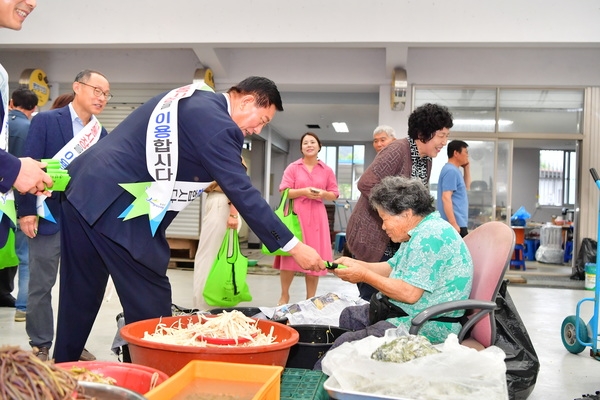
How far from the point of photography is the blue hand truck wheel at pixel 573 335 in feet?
13.1

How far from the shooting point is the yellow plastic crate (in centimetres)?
108

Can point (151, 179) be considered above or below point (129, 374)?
above

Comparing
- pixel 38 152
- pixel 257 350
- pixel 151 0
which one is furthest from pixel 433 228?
pixel 151 0

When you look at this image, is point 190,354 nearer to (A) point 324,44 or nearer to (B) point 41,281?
(B) point 41,281

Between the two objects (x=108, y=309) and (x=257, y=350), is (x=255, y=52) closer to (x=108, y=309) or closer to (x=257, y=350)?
(x=108, y=309)

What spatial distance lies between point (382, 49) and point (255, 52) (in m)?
1.88

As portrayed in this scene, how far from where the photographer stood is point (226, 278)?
426 cm

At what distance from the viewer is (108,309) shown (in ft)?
16.7

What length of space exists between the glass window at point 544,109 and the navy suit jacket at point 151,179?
7.15 metres

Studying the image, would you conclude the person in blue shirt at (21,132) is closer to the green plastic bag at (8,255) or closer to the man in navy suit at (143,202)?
the green plastic bag at (8,255)

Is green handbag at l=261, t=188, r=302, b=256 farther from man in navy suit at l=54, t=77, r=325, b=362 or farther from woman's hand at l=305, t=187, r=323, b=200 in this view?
man in navy suit at l=54, t=77, r=325, b=362

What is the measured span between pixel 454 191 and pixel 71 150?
3.32m

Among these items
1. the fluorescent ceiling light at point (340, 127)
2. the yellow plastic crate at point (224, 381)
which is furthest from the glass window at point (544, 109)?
the yellow plastic crate at point (224, 381)

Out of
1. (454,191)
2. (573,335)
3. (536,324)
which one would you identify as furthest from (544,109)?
(573,335)
